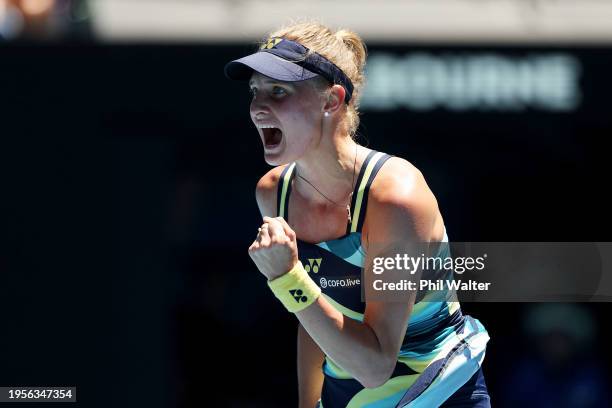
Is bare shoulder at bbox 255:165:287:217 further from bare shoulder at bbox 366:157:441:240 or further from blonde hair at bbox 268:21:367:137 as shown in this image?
bare shoulder at bbox 366:157:441:240

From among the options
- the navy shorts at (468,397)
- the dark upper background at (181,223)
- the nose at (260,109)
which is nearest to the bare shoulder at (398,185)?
the nose at (260,109)

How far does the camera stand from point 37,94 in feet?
16.0

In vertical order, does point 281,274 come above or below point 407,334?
above

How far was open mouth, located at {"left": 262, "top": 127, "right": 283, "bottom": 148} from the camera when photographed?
2.52 m

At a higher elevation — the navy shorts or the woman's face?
the woman's face

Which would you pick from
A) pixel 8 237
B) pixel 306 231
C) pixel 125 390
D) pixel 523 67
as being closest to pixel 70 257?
pixel 8 237

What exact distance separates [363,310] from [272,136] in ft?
1.55

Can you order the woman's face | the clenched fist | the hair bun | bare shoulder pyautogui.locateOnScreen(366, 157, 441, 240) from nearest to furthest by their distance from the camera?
1. the clenched fist
2. bare shoulder pyautogui.locateOnScreen(366, 157, 441, 240)
3. the woman's face
4. the hair bun

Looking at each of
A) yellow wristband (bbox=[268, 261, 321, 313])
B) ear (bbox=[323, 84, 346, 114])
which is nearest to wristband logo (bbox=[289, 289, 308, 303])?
yellow wristband (bbox=[268, 261, 321, 313])

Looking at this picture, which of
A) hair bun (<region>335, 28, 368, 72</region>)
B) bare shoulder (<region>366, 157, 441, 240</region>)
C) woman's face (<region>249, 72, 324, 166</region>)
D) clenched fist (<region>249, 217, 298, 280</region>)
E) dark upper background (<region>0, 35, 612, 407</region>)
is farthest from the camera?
dark upper background (<region>0, 35, 612, 407</region>)

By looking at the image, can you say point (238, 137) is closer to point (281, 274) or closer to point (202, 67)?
point (202, 67)

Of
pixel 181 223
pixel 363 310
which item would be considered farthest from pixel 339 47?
pixel 181 223

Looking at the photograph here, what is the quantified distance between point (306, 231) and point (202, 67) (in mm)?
2393

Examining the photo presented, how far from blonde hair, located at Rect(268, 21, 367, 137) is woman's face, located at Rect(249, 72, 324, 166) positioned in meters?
0.10
